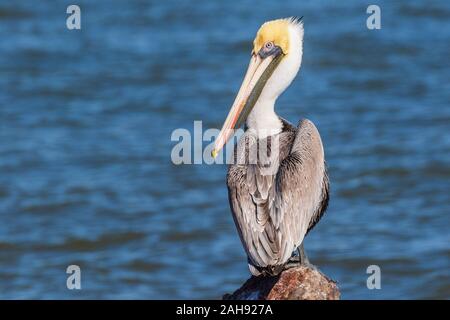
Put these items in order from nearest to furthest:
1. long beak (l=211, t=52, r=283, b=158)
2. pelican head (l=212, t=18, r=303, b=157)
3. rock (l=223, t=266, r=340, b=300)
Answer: rock (l=223, t=266, r=340, b=300)
long beak (l=211, t=52, r=283, b=158)
pelican head (l=212, t=18, r=303, b=157)

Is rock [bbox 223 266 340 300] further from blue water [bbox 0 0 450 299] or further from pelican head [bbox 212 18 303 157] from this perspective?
blue water [bbox 0 0 450 299]

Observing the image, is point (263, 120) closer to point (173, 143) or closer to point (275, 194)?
point (275, 194)

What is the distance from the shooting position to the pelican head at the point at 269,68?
7.88 metres

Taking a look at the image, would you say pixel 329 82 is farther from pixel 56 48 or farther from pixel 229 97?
pixel 56 48

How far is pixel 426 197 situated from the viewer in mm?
14430

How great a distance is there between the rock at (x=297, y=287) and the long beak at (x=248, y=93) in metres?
1.06

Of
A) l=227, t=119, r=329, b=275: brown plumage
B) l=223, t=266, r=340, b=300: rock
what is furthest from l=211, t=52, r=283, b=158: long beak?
l=223, t=266, r=340, b=300: rock

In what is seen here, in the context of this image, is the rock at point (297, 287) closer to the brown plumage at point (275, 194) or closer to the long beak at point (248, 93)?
the brown plumage at point (275, 194)

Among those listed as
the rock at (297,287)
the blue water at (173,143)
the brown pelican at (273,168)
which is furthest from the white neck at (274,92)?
the blue water at (173,143)

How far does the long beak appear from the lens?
771 centimetres

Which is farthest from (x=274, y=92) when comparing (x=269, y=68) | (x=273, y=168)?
(x=273, y=168)

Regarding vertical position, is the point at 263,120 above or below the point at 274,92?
below

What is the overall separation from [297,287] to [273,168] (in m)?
0.93

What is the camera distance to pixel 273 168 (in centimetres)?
743
